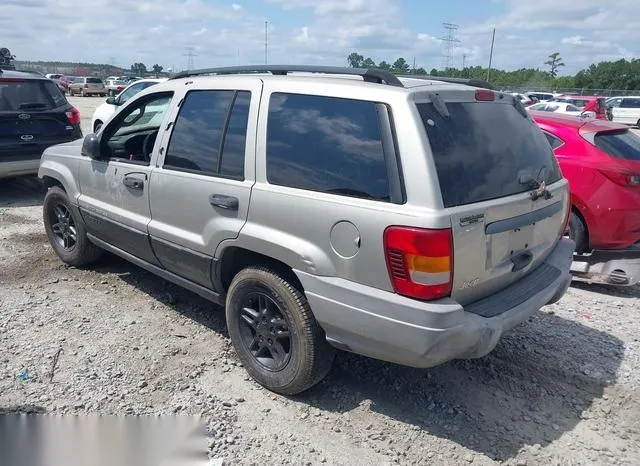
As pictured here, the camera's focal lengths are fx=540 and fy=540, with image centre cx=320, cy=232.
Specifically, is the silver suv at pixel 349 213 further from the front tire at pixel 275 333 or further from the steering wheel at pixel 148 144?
the steering wheel at pixel 148 144

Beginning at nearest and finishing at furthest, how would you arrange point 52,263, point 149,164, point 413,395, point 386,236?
point 386,236
point 413,395
point 149,164
point 52,263

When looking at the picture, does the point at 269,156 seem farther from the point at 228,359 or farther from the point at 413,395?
the point at 413,395

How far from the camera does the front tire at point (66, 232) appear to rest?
5.21m

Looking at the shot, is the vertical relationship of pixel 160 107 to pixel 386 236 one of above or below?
above

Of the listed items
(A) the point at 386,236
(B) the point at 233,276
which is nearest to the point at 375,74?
(A) the point at 386,236

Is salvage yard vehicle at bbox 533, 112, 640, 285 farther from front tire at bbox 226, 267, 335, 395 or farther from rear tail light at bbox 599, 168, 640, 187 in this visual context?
front tire at bbox 226, 267, 335, 395

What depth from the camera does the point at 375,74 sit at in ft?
10.2

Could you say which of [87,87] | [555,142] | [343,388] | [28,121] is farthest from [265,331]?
[87,87]

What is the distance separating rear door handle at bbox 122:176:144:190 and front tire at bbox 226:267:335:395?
47.5 inches

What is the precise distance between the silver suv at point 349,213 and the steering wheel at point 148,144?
0.19m

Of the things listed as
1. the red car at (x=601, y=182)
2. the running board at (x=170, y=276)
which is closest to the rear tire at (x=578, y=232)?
the red car at (x=601, y=182)

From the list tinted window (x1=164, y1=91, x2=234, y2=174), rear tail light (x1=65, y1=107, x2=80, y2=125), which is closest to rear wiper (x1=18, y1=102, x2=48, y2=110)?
rear tail light (x1=65, y1=107, x2=80, y2=125)

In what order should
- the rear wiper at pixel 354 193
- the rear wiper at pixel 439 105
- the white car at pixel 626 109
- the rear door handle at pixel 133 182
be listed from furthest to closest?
1. the white car at pixel 626 109
2. the rear door handle at pixel 133 182
3. the rear wiper at pixel 439 105
4. the rear wiper at pixel 354 193

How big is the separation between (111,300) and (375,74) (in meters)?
3.13
